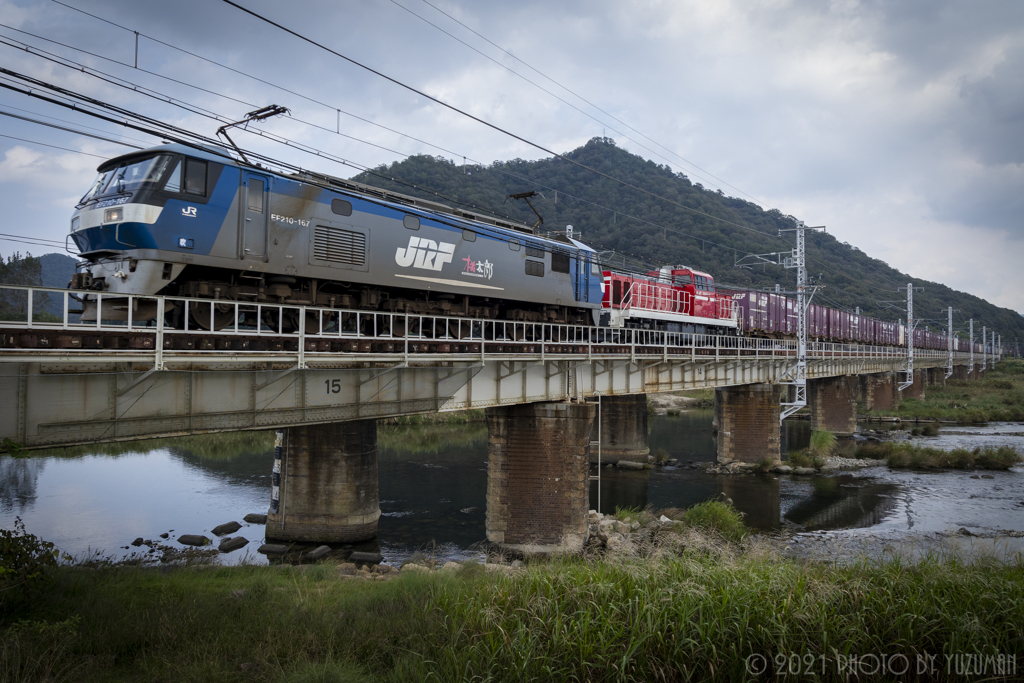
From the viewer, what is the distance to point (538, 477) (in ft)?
58.7

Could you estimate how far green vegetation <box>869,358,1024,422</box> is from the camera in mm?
55812

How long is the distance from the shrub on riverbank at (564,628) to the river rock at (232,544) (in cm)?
932

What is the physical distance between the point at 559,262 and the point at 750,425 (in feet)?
62.2

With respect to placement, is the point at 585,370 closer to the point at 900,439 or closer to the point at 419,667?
the point at 419,667

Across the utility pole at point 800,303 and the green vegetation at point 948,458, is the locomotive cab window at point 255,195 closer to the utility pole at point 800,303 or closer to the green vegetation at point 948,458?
the utility pole at point 800,303

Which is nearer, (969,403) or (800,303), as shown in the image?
(800,303)

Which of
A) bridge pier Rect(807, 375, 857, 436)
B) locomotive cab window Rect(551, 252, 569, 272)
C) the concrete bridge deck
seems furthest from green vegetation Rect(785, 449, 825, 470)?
the concrete bridge deck

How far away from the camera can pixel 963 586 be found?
24.1ft

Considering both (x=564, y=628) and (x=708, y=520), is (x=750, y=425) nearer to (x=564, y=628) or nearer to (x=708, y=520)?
(x=708, y=520)

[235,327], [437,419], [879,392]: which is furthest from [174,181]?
[879,392]

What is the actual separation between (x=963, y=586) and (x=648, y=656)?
4369 mm

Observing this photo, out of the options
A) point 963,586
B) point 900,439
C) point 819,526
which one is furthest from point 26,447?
point 900,439

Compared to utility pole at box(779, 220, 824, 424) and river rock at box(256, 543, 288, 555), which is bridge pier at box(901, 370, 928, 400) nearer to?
utility pole at box(779, 220, 824, 424)

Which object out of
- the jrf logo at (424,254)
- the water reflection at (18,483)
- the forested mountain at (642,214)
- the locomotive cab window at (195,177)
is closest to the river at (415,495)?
the water reflection at (18,483)
